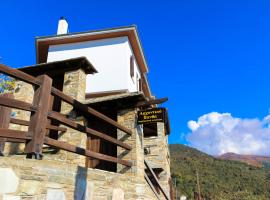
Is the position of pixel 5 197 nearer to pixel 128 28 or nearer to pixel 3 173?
pixel 3 173

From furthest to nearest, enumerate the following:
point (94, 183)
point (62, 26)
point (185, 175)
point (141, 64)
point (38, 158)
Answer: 1. point (185, 175)
2. point (141, 64)
3. point (62, 26)
4. point (94, 183)
5. point (38, 158)

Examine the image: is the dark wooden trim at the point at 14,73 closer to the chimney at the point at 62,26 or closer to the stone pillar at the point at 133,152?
the stone pillar at the point at 133,152

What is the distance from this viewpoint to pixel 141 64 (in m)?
15.3

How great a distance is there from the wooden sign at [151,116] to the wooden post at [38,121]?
11.4 feet

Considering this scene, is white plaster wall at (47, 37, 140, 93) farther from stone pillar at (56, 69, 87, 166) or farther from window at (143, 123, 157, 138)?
stone pillar at (56, 69, 87, 166)

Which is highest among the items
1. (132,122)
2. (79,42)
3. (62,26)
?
(62,26)

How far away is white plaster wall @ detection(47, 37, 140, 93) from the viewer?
11523 millimetres

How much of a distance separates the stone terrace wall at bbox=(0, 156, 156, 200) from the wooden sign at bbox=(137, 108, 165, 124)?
1.64 meters

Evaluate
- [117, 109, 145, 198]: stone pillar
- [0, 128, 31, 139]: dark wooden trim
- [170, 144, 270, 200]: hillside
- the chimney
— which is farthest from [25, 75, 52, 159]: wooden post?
[170, 144, 270, 200]: hillside

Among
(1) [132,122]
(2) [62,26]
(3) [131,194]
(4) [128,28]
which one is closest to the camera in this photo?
(3) [131,194]

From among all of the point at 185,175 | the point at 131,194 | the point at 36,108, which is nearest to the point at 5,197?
the point at 36,108

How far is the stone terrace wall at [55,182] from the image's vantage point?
3146 mm

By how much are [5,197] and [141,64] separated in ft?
42.4

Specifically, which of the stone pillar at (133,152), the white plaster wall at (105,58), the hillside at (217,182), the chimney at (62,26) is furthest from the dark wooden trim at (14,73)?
the hillside at (217,182)
